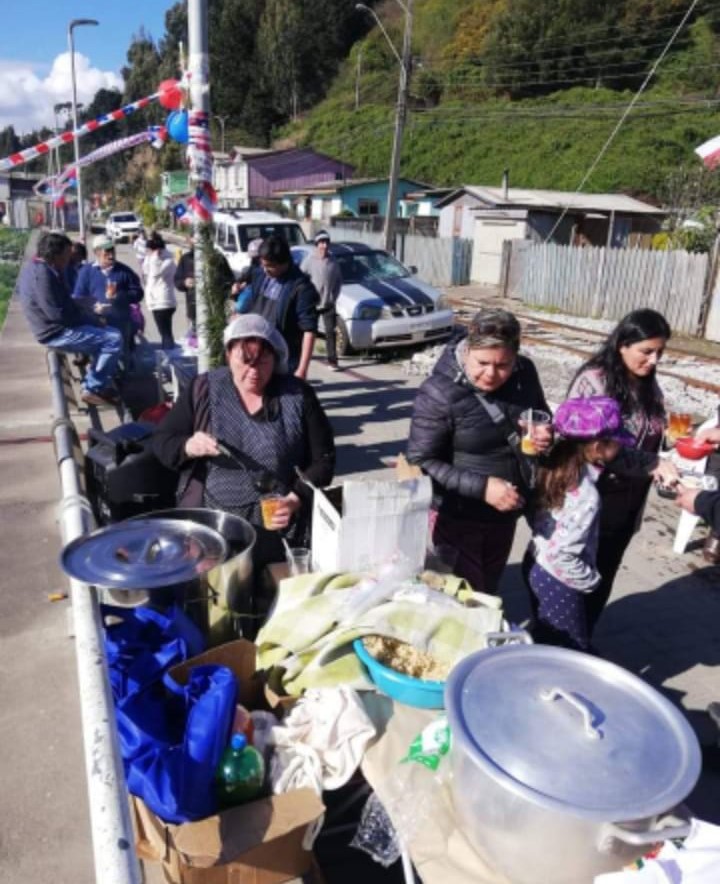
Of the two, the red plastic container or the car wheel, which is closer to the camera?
the red plastic container

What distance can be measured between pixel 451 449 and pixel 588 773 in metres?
1.77

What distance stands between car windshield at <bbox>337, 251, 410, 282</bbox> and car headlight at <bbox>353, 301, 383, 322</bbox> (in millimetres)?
1315

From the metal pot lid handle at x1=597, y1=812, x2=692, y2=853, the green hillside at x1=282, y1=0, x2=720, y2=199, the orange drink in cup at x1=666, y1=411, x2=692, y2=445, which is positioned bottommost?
the metal pot lid handle at x1=597, y1=812, x2=692, y2=853

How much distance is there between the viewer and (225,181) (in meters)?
56.3

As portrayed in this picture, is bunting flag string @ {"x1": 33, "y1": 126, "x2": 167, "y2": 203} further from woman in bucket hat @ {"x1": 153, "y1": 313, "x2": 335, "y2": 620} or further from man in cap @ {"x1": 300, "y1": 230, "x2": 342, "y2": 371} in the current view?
→ woman in bucket hat @ {"x1": 153, "y1": 313, "x2": 335, "y2": 620}

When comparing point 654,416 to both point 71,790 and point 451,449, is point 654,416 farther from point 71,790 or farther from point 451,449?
point 71,790

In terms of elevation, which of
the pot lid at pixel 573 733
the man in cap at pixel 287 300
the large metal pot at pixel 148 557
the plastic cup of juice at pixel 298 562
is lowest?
the plastic cup of juice at pixel 298 562

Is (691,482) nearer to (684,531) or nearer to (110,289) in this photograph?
(684,531)

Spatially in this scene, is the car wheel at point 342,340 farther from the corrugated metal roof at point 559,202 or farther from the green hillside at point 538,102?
the green hillside at point 538,102

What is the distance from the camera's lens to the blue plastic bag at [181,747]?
1981 mm

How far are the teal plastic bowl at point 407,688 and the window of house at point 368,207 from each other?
42.9 meters

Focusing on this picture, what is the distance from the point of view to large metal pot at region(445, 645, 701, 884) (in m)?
1.51

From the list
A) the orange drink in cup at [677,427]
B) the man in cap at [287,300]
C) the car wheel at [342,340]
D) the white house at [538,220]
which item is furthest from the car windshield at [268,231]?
the orange drink in cup at [677,427]

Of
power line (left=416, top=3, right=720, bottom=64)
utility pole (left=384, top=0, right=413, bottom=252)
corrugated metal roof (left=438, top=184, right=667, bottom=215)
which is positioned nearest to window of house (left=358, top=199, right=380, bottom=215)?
corrugated metal roof (left=438, top=184, right=667, bottom=215)
